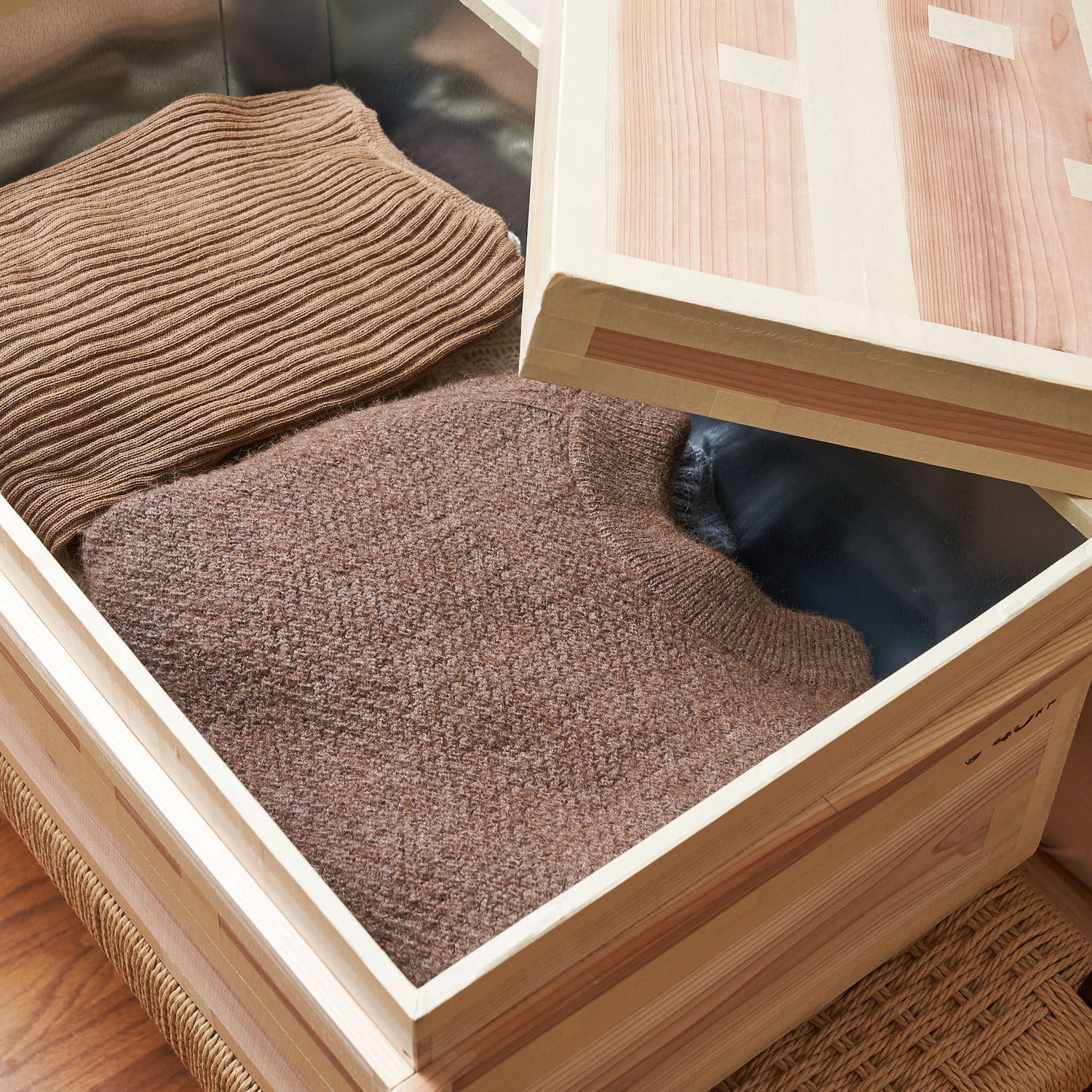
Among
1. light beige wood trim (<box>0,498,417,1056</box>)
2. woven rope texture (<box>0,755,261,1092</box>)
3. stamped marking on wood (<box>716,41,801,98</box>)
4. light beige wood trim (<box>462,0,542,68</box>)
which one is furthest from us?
light beige wood trim (<box>462,0,542,68</box>)

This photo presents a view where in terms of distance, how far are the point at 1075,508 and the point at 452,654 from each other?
31cm

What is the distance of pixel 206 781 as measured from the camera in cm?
52

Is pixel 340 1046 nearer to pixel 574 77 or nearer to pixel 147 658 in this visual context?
pixel 147 658

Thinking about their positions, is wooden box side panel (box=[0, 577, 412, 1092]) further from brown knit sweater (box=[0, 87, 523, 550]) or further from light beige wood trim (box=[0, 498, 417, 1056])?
brown knit sweater (box=[0, 87, 523, 550])

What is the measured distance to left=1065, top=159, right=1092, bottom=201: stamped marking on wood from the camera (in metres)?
0.58

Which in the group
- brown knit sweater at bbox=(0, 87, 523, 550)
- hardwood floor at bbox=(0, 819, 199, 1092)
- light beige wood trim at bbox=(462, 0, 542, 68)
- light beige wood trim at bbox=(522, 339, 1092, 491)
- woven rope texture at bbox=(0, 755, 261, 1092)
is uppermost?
light beige wood trim at bbox=(462, 0, 542, 68)

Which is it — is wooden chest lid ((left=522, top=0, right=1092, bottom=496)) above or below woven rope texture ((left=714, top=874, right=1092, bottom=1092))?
above

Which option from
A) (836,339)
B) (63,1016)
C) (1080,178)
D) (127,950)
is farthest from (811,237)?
(63,1016)

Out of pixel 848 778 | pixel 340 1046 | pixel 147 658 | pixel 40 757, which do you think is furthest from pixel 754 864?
pixel 40 757

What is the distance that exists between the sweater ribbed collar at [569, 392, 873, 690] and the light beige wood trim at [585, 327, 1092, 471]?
0.55ft

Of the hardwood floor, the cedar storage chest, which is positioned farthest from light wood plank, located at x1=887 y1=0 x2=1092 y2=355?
the hardwood floor

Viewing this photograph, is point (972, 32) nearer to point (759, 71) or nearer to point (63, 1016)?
point (759, 71)

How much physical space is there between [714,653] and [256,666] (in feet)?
0.78

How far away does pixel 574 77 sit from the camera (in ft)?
1.81
